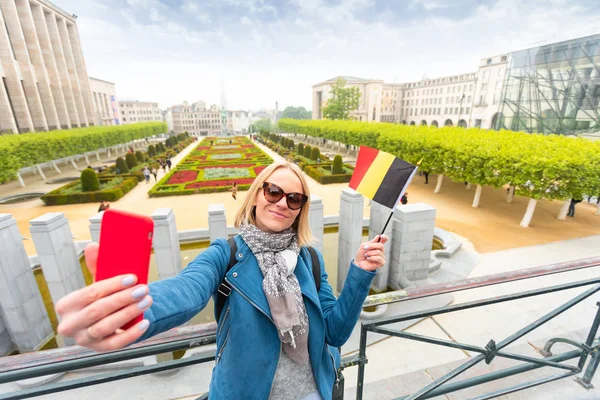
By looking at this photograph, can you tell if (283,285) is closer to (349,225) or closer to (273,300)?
(273,300)

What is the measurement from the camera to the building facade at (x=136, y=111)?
10519cm

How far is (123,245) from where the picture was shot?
0.94m

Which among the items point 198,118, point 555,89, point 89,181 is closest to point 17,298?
point 89,181

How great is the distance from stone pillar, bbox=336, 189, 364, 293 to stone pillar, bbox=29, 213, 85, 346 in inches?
275

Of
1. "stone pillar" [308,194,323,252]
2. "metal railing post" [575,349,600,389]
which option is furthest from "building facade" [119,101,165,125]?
"metal railing post" [575,349,600,389]

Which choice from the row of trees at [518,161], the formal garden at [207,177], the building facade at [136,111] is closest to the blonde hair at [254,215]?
the row of trees at [518,161]

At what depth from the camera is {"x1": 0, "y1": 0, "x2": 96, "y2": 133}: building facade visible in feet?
104

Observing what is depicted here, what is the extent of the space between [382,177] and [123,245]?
2289mm

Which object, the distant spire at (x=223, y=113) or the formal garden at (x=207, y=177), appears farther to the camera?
the distant spire at (x=223, y=113)

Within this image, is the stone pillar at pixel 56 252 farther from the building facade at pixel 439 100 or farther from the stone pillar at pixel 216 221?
the building facade at pixel 439 100

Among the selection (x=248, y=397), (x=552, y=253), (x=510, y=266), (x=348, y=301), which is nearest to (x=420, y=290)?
(x=348, y=301)

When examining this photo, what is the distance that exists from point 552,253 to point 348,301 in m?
12.9

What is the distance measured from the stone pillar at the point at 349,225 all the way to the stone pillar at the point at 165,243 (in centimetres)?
464

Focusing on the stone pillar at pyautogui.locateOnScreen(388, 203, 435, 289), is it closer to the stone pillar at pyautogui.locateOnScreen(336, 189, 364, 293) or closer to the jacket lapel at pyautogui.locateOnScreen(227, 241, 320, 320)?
the stone pillar at pyautogui.locateOnScreen(336, 189, 364, 293)
